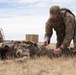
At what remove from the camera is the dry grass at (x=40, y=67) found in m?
7.45

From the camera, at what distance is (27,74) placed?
7.20 meters

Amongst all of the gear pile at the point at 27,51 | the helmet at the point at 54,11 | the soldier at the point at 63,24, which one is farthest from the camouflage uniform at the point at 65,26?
the gear pile at the point at 27,51

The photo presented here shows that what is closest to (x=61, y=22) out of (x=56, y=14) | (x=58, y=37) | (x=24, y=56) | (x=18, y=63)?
(x=56, y=14)

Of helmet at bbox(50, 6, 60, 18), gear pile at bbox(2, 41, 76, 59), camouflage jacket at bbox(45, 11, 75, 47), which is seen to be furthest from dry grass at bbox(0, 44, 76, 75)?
helmet at bbox(50, 6, 60, 18)

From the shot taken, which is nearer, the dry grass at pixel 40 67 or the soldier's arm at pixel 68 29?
the dry grass at pixel 40 67

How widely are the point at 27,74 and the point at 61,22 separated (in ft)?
12.4

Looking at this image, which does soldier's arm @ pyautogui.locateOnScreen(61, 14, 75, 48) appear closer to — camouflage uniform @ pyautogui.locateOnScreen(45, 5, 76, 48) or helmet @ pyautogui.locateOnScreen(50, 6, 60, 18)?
camouflage uniform @ pyautogui.locateOnScreen(45, 5, 76, 48)

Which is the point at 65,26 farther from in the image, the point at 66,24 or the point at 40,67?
the point at 40,67

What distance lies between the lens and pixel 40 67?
8.05 m

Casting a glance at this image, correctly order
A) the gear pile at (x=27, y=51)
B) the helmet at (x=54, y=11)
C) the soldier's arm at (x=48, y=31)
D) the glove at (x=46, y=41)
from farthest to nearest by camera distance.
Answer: the soldier's arm at (x=48, y=31)
the glove at (x=46, y=41)
the helmet at (x=54, y=11)
the gear pile at (x=27, y=51)

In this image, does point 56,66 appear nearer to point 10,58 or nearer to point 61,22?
point 10,58

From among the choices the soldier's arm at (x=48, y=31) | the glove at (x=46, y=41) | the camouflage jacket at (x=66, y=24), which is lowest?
the glove at (x=46, y=41)

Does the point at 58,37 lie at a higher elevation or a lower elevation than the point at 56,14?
lower

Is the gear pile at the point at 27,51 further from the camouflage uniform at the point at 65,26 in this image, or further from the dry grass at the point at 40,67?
the camouflage uniform at the point at 65,26
